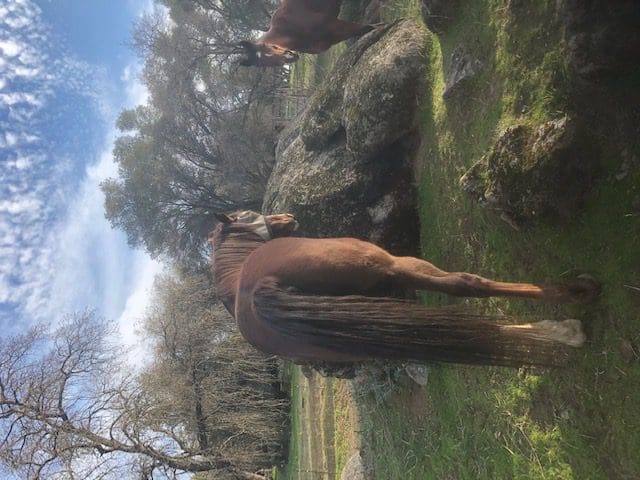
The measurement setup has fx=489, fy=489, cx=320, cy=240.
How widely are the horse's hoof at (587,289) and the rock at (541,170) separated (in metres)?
0.41

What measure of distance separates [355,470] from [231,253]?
466 centimetres

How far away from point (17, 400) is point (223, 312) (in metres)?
5.51

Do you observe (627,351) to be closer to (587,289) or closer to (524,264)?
(587,289)

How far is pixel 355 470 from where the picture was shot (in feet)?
24.5

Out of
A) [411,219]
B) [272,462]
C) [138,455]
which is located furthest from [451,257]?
[272,462]

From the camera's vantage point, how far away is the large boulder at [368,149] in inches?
192

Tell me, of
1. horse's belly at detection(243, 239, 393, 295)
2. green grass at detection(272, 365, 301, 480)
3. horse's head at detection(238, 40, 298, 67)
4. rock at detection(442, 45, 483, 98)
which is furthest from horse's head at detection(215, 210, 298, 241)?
green grass at detection(272, 365, 301, 480)

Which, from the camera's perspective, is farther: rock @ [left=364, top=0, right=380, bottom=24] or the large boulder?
rock @ [left=364, top=0, right=380, bottom=24]

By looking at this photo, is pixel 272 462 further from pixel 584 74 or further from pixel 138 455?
pixel 584 74

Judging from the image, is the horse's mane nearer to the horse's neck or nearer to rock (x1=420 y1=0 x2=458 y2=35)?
the horse's neck

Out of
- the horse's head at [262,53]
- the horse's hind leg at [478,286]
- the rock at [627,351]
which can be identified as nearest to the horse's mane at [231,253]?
the horse's hind leg at [478,286]

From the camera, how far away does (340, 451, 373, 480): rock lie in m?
7.13

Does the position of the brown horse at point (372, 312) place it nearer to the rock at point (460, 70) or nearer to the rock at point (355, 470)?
the rock at point (460, 70)

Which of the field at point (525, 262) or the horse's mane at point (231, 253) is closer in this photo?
the field at point (525, 262)
